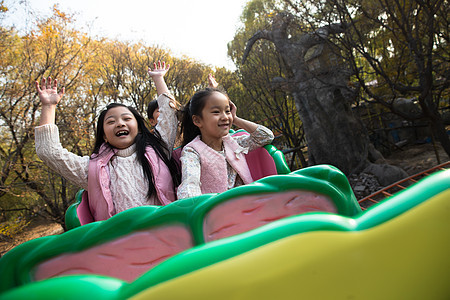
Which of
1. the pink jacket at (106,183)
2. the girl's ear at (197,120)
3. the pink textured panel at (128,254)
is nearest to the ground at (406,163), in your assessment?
the pink jacket at (106,183)

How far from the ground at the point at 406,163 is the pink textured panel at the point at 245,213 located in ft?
17.9

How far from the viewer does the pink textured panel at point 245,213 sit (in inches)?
24.9

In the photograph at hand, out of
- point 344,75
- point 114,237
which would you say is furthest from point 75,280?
point 344,75

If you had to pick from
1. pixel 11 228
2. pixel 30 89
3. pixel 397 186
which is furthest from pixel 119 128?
pixel 30 89

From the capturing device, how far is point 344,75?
581cm

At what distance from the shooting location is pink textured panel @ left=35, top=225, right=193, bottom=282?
0.63 meters

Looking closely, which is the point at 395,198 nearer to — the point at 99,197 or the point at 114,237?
the point at 114,237

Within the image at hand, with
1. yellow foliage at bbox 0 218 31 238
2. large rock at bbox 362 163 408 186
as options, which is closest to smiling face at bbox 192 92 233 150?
yellow foliage at bbox 0 218 31 238

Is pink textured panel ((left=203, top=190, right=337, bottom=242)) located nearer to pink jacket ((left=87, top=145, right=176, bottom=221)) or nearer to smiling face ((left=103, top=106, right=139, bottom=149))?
pink jacket ((left=87, top=145, right=176, bottom=221))

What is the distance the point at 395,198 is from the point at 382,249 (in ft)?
0.16

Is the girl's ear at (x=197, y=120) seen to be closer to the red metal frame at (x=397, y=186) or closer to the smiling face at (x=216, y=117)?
the smiling face at (x=216, y=117)

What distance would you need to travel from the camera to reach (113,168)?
5.23 ft

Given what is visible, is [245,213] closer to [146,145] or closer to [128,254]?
[128,254]

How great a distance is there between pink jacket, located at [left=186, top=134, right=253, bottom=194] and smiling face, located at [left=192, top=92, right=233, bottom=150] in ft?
0.29
